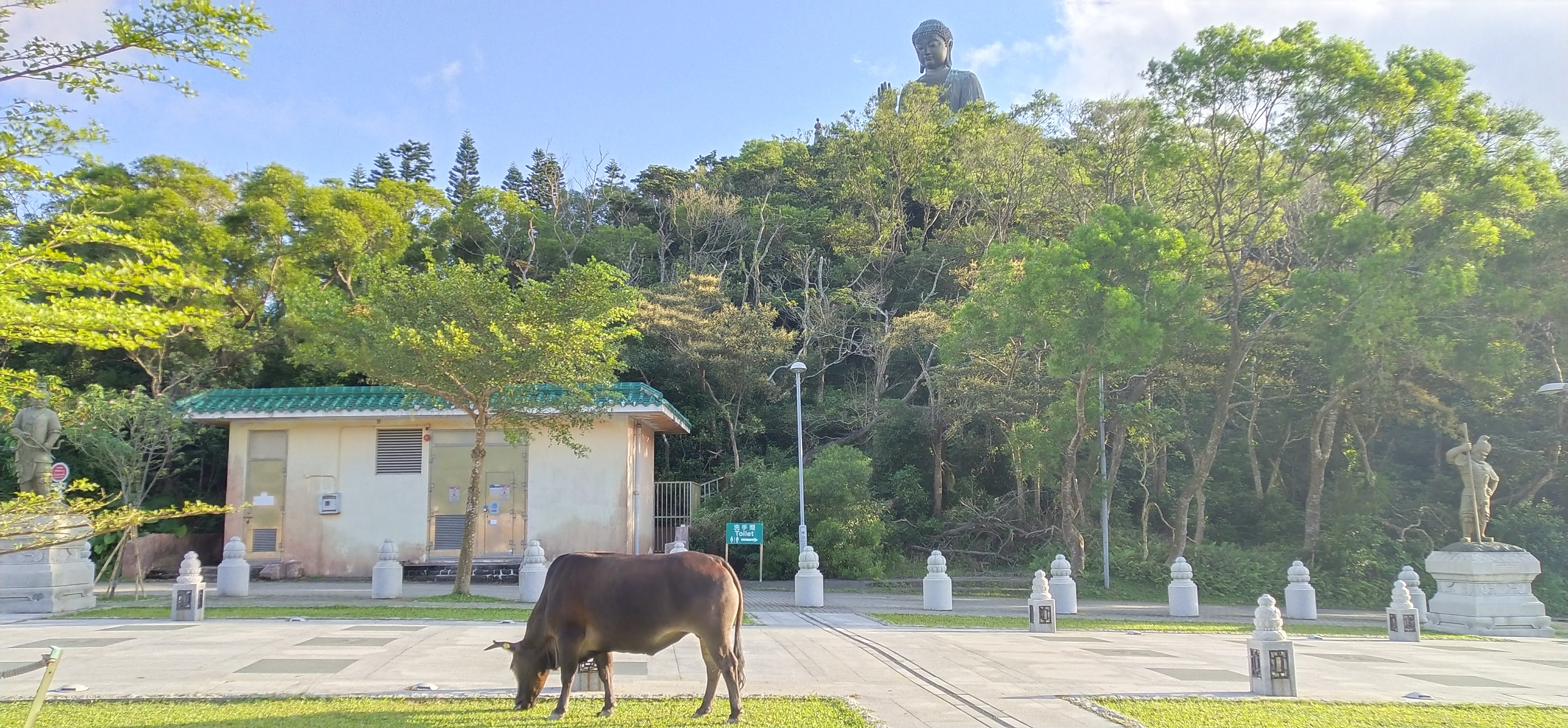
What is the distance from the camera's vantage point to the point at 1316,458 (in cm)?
2497

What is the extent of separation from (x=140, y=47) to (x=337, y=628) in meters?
8.93

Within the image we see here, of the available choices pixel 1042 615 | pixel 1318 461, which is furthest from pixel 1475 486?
pixel 1042 615

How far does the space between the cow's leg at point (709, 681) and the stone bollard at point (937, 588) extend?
10397mm

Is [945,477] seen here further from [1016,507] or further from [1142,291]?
[1142,291]

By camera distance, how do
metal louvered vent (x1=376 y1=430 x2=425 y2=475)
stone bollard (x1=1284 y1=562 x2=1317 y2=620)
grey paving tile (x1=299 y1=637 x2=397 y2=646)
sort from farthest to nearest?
1. metal louvered vent (x1=376 y1=430 x2=425 y2=475)
2. stone bollard (x1=1284 y1=562 x2=1317 y2=620)
3. grey paving tile (x1=299 y1=637 x2=397 y2=646)

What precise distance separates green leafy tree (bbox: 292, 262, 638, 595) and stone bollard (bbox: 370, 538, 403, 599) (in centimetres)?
105

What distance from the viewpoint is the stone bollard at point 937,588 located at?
17.5 metres

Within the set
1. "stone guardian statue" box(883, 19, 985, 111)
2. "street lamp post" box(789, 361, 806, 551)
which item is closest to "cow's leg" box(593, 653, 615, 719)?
"street lamp post" box(789, 361, 806, 551)

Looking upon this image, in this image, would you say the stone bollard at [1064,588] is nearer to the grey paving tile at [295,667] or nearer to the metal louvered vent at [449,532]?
the grey paving tile at [295,667]

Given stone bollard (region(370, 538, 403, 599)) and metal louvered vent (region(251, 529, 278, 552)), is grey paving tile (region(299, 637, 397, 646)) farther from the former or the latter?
metal louvered vent (region(251, 529, 278, 552))

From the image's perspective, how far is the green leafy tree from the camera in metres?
16.4

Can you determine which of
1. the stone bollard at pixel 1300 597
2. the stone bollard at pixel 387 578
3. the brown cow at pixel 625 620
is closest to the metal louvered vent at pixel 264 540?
the stone bollard at pixel 387 578

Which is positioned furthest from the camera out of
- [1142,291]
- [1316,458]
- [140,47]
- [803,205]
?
[803,205]

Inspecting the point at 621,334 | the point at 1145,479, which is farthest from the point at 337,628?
the point at 1145,479
